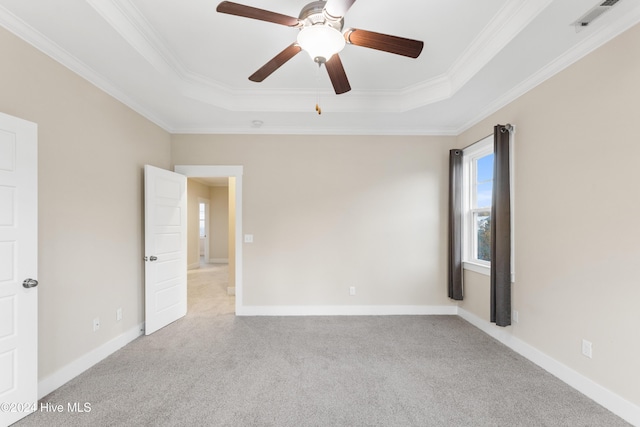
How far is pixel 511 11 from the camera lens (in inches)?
79.0

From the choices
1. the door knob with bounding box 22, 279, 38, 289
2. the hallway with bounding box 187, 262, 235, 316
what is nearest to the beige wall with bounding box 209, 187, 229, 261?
the hallway with bounding box 187, 262, 235, 316

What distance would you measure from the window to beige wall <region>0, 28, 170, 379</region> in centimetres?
411

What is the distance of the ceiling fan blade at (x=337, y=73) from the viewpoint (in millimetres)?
1986

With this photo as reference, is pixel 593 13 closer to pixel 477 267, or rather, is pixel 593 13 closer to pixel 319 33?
pixel 319 33

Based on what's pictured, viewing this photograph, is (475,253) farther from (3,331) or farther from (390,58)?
(3,331)

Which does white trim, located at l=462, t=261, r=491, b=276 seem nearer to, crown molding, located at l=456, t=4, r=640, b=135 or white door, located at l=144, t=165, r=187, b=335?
crown molding, located at l=456, t=4, r=640, b=135

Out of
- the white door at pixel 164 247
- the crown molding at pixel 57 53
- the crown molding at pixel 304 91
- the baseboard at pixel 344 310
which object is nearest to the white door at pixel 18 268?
the crown molding at pixel 57 53

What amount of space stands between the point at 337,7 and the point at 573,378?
319cm

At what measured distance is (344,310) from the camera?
3.98 meters

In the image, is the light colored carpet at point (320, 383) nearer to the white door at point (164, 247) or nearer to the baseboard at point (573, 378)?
the baseboard at point (573, 378)

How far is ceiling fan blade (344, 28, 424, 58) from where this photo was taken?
1.71 m

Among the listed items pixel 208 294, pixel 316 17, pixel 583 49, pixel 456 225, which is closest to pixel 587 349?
pixel 456 225

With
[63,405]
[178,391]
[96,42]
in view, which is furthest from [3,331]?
[96,42]

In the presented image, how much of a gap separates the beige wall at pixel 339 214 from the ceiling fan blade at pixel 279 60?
188 cm
